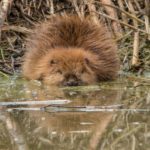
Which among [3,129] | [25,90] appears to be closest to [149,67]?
[25,90]

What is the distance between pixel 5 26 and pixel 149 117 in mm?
4142

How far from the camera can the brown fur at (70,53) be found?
6367 mm

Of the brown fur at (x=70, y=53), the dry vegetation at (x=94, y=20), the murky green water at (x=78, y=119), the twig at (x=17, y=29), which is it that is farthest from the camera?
the twig at (x=17, y=29)

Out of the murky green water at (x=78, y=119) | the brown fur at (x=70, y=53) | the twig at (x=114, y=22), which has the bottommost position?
the murky green water at (x=78, y=119)

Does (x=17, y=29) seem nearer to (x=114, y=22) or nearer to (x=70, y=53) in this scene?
(x=114, y=22)

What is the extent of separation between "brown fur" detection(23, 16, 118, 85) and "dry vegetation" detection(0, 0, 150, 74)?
10.6 inches

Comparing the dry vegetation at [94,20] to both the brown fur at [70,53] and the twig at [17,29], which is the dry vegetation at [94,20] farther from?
the brown fur at [70,53]

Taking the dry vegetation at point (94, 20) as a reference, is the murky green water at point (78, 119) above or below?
below

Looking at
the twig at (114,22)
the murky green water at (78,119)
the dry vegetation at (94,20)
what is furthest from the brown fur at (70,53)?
the twig at (114,22)

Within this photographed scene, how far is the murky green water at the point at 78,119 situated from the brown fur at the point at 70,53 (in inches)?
23.0

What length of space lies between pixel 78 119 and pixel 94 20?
3618 mm

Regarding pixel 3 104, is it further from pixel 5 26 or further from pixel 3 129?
pixel 5 26

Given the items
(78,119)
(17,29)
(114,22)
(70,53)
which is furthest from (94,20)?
(78,119)

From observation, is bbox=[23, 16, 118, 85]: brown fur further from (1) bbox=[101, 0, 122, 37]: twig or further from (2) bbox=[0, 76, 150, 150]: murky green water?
(1) bbox=[101, 0, 122, 37]: twig
